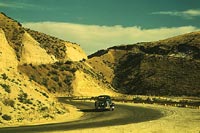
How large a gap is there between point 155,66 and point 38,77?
3762 centimetres

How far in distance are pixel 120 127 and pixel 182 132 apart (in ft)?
14.7

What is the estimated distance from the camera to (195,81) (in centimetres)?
10675

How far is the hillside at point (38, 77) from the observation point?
35906 millimetres

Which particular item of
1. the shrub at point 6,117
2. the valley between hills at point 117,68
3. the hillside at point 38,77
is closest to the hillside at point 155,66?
the valley between hills at point 117,68

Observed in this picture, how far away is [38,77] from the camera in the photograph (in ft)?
320

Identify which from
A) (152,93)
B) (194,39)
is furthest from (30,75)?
(194,39)

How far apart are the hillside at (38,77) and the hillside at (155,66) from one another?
24.4 ft

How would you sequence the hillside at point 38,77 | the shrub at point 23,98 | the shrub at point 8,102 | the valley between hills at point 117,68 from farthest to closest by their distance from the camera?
the valley between hills at point 117,68 → the shrub at point 23,98 → the hillside at point 38,77 → the shrub at point 8,102

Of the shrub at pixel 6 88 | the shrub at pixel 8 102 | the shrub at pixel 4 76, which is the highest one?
the shrub at pixel 4 76

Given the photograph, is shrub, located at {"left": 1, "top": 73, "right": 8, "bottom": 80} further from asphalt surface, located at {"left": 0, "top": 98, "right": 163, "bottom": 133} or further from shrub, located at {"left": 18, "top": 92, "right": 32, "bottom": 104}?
asphalt surface, located at {"left": 0, "top": 98, "right": 163, "bottom": 133}

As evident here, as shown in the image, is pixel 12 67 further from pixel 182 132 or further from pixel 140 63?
pixel 140 63

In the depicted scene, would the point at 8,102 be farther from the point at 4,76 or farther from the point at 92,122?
the point at 92,122

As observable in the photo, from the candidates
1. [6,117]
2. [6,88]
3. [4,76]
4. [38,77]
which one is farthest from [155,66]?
[6,117]

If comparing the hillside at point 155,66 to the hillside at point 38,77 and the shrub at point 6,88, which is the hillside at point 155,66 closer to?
the hillside at point 38,77
